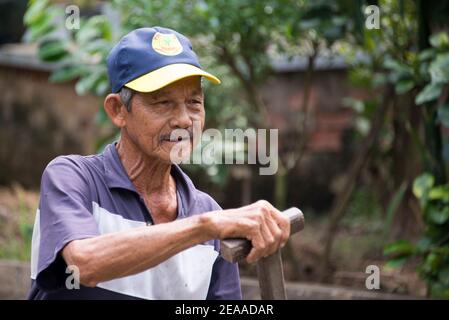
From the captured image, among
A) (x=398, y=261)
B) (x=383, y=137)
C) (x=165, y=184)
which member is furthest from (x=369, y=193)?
(x=165, y=184)

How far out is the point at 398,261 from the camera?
4250mm

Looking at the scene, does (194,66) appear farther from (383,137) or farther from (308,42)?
(383,137)

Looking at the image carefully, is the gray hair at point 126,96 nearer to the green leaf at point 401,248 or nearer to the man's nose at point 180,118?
the man's nose at point 180,118

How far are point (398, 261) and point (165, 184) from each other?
2.26 meters

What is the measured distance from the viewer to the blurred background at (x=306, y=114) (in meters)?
4.30

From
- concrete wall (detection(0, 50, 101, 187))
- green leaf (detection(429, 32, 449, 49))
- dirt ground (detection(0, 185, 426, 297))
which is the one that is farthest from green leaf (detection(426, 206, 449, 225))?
concrete wall (detection(0, 50, 101, 187))

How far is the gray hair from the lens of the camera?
219 centimetres

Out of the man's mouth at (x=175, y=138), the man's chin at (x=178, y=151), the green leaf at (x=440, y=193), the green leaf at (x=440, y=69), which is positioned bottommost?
the green leaf at (x=440, y=193)

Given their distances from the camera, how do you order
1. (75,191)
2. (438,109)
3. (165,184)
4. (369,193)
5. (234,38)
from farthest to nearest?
(369,193) < (234,38) < (438,109) < (165,184) < (75,191)

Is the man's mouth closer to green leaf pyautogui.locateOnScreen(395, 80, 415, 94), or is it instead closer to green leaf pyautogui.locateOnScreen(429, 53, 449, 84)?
green leaf pyautogui.locateOnScreen(429, 53, 449, 84)

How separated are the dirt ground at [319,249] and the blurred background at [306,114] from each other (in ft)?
0.05

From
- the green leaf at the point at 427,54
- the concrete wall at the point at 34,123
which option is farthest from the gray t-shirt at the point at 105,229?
the concrete wall at the point at 34,123

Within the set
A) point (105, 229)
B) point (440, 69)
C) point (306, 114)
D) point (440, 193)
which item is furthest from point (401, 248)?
point (105, 229)

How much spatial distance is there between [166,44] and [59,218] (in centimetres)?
56
